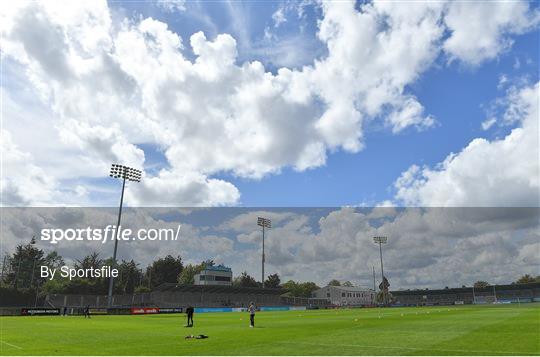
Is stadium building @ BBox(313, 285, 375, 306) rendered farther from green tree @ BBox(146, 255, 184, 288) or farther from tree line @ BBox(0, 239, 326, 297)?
green tree @ BBox(146, 255, 184, 288)

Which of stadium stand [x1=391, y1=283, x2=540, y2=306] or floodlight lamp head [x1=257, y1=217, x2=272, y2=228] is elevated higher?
floodlight lamp head [x1=257, y1=217, x2=272, y2=228]

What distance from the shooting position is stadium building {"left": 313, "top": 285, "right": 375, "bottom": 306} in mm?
173000

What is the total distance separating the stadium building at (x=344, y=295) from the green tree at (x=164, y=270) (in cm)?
6151

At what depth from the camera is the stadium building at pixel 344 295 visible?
17300 centimetres

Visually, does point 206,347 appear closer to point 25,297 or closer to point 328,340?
point 328,340

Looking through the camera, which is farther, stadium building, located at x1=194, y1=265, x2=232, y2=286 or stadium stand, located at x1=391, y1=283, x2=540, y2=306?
stadium stand, located at x1=391, y1=283, x2=540, y2=306

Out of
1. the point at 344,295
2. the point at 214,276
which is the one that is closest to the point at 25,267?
the point at 214,276

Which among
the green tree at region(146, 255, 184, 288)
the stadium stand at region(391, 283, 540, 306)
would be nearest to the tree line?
the green tree at region(146, 255, 184, 288)

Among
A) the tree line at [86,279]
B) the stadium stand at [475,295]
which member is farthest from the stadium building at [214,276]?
the stadium stand at [475,295]

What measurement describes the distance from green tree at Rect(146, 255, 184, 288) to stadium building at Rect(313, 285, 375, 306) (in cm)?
6151

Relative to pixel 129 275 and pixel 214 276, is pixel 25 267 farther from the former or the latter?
pixel 214 276

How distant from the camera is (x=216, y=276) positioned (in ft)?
460

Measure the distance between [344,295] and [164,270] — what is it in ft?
243

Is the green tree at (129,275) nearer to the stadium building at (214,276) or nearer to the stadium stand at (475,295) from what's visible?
the stadium building at (214,276)
